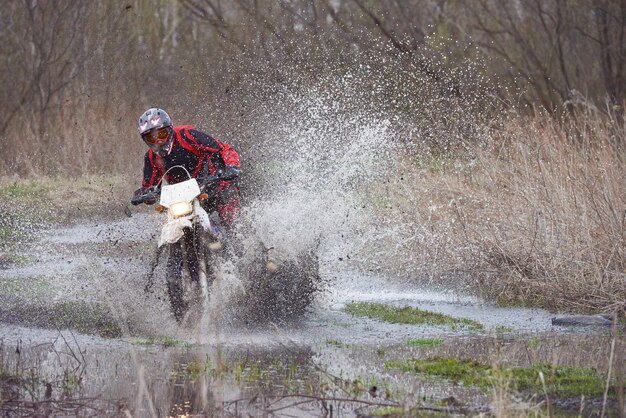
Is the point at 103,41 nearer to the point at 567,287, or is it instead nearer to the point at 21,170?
the point at 21,170

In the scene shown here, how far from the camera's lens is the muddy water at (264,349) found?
7.23 meters

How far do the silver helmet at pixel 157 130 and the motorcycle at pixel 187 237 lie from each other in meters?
0.32

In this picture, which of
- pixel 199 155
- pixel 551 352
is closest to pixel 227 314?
pixel 199 155

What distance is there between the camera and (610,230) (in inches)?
452

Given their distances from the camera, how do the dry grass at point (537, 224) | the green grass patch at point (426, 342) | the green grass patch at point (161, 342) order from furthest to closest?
the dry grass at point (537, 224)
the green grass patch at point (426, 342)
the green grass patch at point (161, 342)

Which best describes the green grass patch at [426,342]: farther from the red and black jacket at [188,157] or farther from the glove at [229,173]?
the red and black jacket at [188,157]

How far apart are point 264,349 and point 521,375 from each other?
2189mm

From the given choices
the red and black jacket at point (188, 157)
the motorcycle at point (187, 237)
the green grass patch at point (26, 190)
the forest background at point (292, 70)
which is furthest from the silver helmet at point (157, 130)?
the green grass patch at point (26, 190)

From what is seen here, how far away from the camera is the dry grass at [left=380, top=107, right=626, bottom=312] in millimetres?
11453

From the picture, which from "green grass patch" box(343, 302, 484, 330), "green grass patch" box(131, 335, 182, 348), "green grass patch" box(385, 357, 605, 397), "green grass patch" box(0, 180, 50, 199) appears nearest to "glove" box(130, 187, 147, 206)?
"green grass patch" box(131, 335, 182, 348)

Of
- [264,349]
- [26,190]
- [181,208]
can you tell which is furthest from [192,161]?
[26,190]

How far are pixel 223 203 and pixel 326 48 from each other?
1648 centimetres

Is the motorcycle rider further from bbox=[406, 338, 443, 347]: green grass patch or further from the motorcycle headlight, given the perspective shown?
bbox=[406, 338, 443, 347]: green grass patch

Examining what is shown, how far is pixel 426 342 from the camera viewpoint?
31.7 feet
